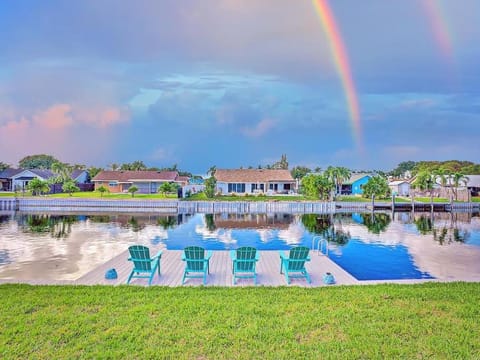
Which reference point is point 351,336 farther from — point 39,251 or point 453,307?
point 39,251

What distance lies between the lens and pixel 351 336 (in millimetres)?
5652

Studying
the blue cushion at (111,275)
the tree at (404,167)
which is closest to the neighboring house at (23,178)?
the blue cushion at (111,275)

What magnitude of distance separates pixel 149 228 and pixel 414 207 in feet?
121

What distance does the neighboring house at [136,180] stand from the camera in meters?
59.3

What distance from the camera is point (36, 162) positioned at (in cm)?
11006

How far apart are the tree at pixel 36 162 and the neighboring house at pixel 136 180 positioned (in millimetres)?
59714

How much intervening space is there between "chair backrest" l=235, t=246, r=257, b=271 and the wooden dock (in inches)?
14.8

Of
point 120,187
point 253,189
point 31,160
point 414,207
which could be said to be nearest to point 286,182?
point 253,189

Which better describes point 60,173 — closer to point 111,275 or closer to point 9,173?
point 9,173

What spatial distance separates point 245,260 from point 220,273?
1366mm

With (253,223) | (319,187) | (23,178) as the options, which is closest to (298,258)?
(253,223)

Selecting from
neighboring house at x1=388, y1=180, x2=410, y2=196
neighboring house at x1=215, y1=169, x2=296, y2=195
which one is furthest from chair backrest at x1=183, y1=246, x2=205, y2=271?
neighboring house at x1=388, y1=180, x2=410, y2=196

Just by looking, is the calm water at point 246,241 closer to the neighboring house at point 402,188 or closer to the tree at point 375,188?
the tree at point 375,188

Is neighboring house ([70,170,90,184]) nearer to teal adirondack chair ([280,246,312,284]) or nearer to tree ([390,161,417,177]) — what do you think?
teal adirondack chair ([280,246,312,284])
